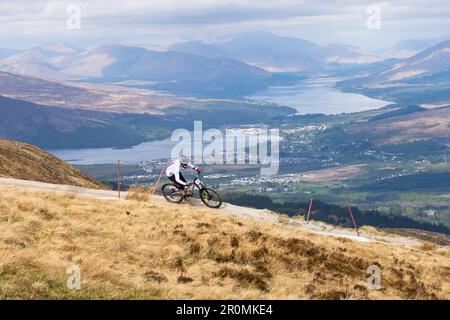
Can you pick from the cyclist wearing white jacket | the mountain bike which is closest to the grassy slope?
the mountain bike

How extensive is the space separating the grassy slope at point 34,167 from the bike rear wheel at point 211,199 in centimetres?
1617

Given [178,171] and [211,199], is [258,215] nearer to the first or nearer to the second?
[211,199]

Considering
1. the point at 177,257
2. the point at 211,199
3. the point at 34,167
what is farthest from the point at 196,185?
the point at 34,167

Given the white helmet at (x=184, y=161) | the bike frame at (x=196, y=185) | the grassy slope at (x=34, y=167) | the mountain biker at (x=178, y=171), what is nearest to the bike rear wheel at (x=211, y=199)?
the bike frame at (x=196, y=185)

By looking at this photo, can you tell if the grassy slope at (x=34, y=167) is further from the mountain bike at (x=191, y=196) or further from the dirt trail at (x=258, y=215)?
the mountain bike at (x=191, y=196)

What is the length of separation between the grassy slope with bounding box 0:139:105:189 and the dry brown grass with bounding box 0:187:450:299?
594 inches

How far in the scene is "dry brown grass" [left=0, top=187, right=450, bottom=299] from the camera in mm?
16672

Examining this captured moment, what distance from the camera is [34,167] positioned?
46.3 meters
